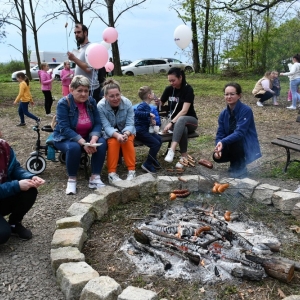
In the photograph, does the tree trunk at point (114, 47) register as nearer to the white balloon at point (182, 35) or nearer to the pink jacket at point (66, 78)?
the pink jacket at point (66, 78)

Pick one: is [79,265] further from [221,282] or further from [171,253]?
[221,282]

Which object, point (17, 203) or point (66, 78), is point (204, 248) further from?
point (66, 78)

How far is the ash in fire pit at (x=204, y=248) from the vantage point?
272 centimetres

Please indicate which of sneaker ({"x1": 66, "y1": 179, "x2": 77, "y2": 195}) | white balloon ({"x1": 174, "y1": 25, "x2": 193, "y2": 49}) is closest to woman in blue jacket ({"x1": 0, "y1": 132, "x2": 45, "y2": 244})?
sneaker ({"x1": 66, "y1": 179, "x2": 77, "y2": 195})

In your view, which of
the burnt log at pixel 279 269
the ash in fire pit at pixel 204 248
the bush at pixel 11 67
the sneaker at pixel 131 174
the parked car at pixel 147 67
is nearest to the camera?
the burnt log at pixel 279 269

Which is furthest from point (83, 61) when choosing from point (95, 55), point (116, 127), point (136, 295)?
point (136, 295)

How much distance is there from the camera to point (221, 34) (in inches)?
977

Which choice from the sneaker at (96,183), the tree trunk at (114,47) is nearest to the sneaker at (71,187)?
the sneaker at (96,183)

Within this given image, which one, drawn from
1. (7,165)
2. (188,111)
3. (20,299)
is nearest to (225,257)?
(20,299)

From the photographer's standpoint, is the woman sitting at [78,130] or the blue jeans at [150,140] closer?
the woman sitting at [78,130]

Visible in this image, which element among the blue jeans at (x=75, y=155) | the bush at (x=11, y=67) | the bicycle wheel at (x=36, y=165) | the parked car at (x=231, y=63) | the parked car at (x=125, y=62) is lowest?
the bicycle wheel at (x=36, y=165)

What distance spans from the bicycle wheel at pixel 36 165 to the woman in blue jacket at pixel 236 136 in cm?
237

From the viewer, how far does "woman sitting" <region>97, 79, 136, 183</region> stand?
4.64 meters

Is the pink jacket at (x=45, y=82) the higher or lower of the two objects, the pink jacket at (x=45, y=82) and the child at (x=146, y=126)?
the higher
